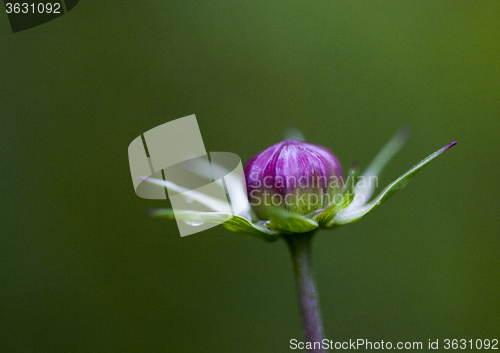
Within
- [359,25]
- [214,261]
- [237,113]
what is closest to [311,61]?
[359,25]

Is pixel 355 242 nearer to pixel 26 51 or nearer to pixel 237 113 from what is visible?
pixel 237 113

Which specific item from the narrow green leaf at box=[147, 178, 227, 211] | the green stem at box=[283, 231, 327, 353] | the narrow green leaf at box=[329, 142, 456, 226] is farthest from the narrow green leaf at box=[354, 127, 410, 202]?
the narrow green leaf at box=[147, 178, 227, 211]

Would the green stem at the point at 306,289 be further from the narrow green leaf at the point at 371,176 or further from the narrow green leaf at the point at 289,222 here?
the narrow green leaf at the point at 371,176

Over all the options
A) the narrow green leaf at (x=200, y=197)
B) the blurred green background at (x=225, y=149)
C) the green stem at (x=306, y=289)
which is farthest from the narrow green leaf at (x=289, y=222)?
the blurred green background at (x=225, y=149)

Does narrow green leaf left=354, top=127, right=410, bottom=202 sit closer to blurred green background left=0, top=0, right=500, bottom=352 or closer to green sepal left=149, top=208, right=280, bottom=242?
green sepal left=149, top=208, right=280, bottom=242

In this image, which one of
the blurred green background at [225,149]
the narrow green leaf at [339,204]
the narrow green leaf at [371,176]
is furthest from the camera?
the blurred green background at [225,149]
